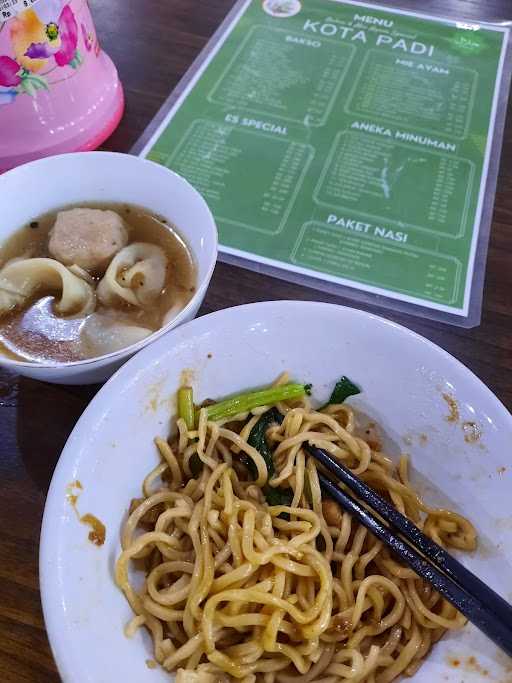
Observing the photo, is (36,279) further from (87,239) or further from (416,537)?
(416,537)

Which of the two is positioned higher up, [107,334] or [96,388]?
[107,334]

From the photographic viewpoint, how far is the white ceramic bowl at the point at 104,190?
1.33 m

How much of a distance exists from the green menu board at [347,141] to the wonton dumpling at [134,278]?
11.6 inches

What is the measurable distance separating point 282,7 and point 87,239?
1.45 meters

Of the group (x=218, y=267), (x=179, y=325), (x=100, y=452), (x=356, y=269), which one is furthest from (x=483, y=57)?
(x=100, y=452)

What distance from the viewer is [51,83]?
152cm

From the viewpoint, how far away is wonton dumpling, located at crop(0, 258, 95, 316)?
1.29 meters

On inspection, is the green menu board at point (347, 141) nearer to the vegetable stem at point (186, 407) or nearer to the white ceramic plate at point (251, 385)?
the white ceramic plate at point (251, 385)

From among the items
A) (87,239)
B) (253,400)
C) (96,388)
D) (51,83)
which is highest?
(51,83)

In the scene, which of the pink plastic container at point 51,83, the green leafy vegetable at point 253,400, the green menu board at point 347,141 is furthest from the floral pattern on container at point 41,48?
the green leafy vegetable at point 253,400

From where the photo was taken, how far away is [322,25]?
2.17 m

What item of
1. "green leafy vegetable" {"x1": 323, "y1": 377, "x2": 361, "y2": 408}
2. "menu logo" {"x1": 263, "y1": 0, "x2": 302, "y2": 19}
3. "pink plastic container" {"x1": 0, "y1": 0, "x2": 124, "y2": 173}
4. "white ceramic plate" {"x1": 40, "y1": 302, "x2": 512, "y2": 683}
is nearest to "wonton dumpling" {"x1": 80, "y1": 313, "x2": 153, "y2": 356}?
"white ceramic plate" {"x1": 40, "y1": 302, "x2": 512, "y2": 683}

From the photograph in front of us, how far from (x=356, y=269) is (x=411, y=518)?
2.28ft

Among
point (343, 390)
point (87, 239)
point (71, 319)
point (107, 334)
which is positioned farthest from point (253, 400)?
point (87, 239)
